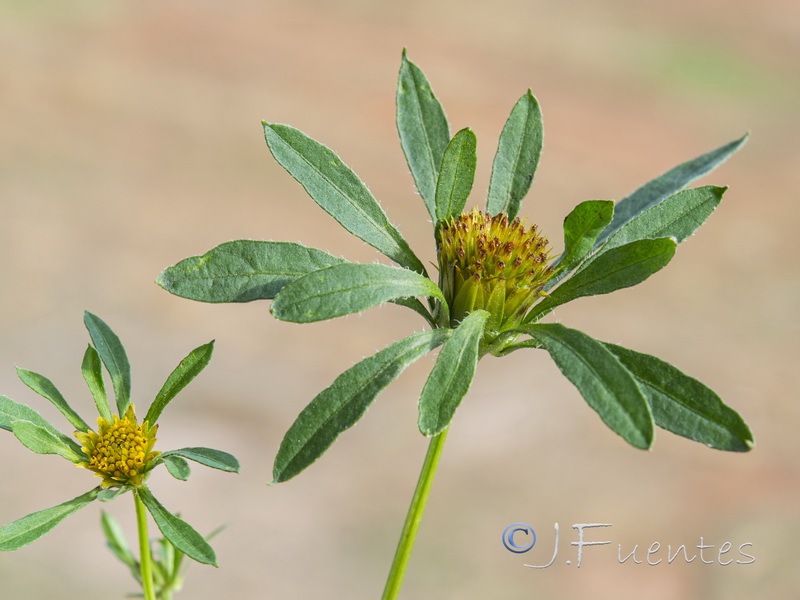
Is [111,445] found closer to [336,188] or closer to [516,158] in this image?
[336,188]

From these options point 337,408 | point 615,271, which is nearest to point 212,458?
point 337,408

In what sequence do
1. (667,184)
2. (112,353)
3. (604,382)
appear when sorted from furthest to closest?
(667,184)
(112,353)
(604,382)

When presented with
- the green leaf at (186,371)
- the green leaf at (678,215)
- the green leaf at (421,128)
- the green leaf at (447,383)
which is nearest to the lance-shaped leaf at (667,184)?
the green leaf at (678,215)

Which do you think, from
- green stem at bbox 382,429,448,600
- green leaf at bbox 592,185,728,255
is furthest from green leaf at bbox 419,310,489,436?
green leaf at bbox 592,185,728,255

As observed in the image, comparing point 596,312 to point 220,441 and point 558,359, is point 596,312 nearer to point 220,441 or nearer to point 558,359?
point 220,441

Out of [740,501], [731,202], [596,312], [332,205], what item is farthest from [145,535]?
[731,202]

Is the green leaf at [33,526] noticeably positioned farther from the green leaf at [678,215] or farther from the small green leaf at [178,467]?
the green leaf at [678,215]
